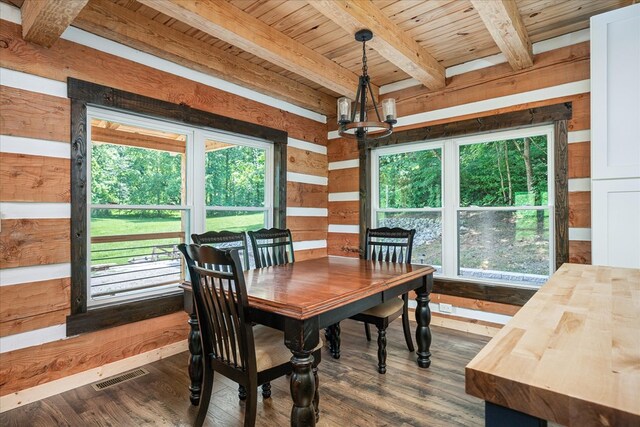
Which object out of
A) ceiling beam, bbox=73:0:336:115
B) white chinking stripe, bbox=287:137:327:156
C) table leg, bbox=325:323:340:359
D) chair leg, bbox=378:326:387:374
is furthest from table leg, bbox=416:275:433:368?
ceiling beam, bbox=73:0:336:115

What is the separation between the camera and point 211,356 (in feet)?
6.22

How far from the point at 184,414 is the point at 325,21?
2.97 metres

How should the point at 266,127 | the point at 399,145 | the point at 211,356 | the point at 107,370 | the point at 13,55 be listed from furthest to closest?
the point at 399,145 < the point at 266,127 < the point at 107,370 < the point at 13,55 < the point at 211,356

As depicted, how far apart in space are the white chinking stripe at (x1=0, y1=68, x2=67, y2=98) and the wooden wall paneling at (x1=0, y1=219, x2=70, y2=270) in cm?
89

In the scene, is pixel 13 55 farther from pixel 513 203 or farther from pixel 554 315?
pixel 513 203

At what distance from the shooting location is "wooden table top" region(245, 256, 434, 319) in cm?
172

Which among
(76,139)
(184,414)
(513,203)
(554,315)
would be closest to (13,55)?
(76,139)

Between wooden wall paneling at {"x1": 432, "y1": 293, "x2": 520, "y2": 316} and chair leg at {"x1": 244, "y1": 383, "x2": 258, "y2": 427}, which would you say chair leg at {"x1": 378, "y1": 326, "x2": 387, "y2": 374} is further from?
wooden wall paneling at {"x1": 432, "y1": 293, "x2": 520, "y2": 316}

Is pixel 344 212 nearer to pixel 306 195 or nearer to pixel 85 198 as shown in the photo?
pixel 306 195

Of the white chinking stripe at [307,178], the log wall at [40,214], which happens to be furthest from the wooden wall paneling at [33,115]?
the white chinking stripe at [307,178]

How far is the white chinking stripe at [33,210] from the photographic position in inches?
88.9

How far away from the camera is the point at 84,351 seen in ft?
8.41

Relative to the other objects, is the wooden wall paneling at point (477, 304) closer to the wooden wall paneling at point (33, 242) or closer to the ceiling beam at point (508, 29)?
the ceiling beam at point (508, 29)

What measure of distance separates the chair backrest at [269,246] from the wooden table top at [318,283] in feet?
0.93
